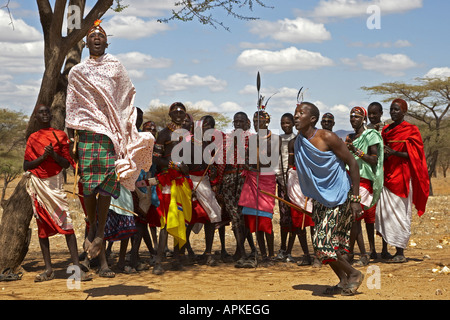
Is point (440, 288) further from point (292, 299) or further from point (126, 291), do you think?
point (126, 291)

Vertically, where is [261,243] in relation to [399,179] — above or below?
below

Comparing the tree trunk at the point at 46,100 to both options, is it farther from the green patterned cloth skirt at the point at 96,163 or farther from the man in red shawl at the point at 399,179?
the man in red shawl at the point at 399,179

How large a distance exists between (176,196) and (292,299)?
8.13 feet

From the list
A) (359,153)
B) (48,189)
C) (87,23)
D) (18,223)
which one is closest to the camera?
(48,189)

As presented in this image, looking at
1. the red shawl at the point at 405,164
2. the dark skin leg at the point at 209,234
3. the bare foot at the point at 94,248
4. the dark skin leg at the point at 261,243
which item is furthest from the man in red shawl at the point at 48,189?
the red shawl at the point at 405,164

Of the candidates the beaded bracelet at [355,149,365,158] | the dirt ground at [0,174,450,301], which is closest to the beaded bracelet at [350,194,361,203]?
the dirt ground at [0,174,450,301]

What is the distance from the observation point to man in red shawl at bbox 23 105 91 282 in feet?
24.2

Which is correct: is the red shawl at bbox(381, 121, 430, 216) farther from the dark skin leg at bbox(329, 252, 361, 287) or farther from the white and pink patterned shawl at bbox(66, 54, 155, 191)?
the white and pink patterned shawl at bbox(66, 54, 155, 191)

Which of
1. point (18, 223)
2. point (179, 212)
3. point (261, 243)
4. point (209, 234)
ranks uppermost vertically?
point (179, 212)

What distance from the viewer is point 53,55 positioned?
829 cm

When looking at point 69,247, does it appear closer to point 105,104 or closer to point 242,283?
point 242,283

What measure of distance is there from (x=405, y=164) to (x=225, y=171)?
261cm

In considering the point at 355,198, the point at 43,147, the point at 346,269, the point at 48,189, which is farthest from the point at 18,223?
the point at 355,198

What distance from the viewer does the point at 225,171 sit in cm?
861
